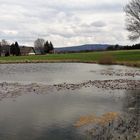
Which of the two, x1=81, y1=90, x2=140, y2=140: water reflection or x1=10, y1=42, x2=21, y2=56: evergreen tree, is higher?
x1=10, y1=42, x2=21, y2=56: evergreen tree

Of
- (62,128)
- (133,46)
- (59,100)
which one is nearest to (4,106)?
(59,100)

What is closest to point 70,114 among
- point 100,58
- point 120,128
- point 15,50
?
point 120,128

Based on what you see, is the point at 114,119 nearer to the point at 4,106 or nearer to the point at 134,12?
the point at 4,106

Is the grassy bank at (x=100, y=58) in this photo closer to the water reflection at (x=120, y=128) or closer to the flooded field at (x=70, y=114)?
the flooded field at (x=70, y=114)

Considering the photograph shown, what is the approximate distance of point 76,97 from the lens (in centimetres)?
2362

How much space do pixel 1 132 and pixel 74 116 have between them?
4.28 m

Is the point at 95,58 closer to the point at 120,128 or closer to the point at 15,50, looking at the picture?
the point at 120,128

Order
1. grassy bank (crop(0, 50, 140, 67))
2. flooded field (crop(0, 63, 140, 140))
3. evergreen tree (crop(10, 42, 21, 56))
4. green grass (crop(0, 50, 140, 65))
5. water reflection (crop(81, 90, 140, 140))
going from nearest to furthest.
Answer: water reflection (crop(81, 90, 140, 140)) → flooded field (crop(0, 63, 140, 140)) → grassy bank (crop(0, 50, 140, 67)) → green grass (crop(0, 50, 140, 65)) → evergreen tree (crop(10, 42, 21, 56))

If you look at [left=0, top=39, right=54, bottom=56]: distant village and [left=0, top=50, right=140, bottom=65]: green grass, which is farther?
[left=0, top=39, right=54, bottom=56]: distant village

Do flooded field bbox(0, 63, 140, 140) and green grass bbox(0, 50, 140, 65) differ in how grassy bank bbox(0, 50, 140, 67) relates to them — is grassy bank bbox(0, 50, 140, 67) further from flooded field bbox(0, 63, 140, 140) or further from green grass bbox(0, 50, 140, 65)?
flooded field bbox(0, 63, 140, 140)

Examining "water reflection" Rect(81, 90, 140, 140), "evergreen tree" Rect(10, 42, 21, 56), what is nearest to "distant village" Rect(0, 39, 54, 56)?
"evergreen tree" Rect(10, 42, 21, 56)

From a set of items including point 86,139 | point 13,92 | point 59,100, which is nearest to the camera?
point 86,139

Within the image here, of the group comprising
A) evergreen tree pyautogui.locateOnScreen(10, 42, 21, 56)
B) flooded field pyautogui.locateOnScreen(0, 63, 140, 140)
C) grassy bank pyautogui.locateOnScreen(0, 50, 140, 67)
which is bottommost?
flooded field pyautogui.locateOnScreen(0, 63, 140, 140)

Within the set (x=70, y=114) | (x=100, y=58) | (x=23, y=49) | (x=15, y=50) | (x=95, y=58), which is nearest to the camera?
(x=70, y=114)
